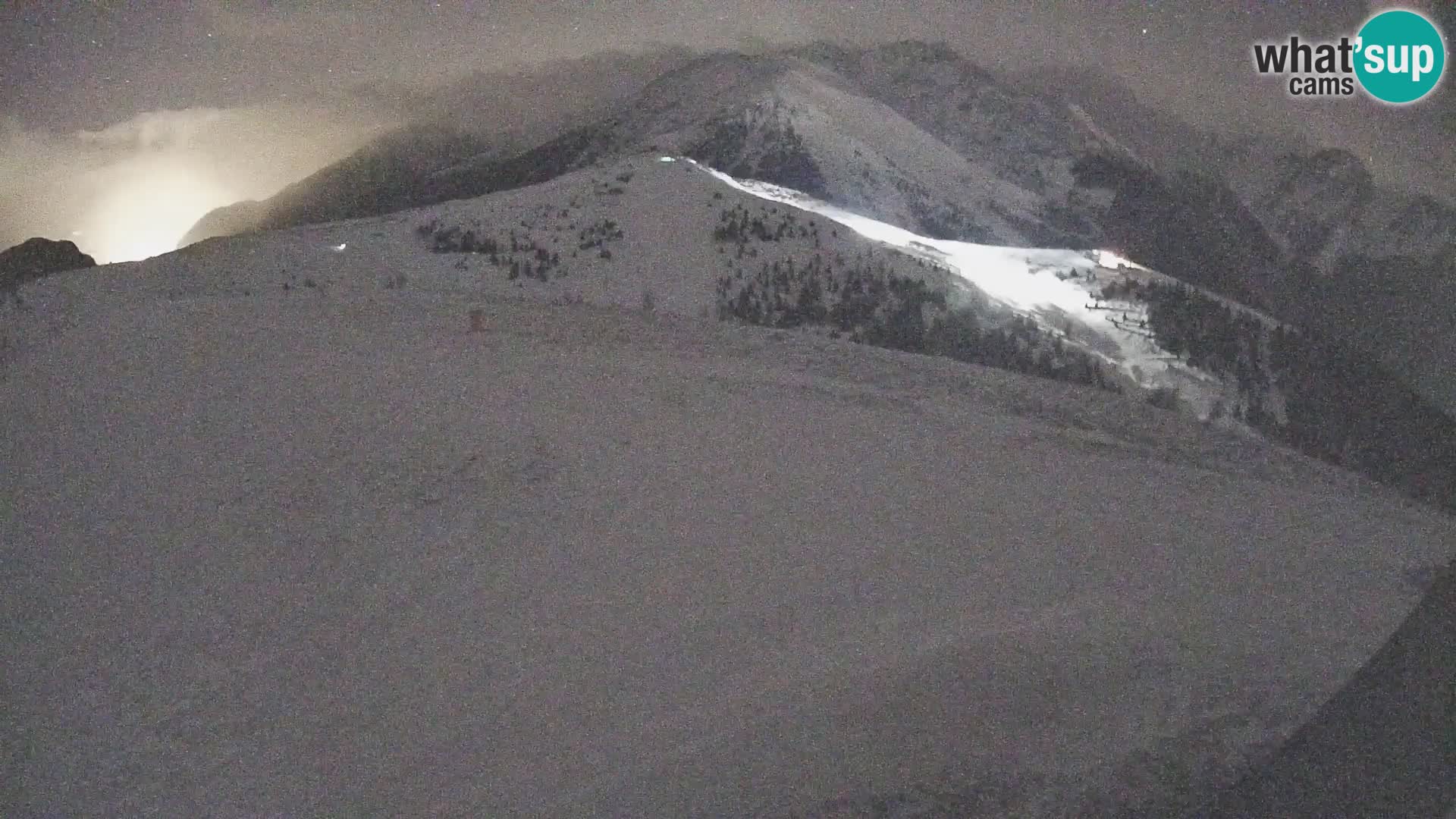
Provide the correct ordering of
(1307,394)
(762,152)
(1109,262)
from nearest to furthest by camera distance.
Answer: (1307,394)
(1109,262)
(762,152)

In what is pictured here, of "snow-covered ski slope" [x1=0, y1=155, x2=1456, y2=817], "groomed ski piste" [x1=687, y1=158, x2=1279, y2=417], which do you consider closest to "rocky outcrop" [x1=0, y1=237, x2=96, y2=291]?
"snow-covered ski slope" [x1=0, y1=155, x2=1456, y2=817]

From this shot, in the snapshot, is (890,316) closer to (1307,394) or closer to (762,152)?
(1307,394)

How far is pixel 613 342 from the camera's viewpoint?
42.4 ft

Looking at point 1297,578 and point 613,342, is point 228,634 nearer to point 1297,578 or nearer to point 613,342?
point 613,342

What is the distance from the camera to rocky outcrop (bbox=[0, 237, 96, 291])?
2272 centimetres

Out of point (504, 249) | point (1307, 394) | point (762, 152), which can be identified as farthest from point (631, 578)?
point (762, 152)

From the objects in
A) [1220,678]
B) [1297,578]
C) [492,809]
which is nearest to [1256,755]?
[1220,678]

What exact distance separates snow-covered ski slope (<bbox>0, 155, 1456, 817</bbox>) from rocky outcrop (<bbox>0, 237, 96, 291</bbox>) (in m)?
11.7

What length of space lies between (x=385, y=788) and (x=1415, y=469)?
21.9 m

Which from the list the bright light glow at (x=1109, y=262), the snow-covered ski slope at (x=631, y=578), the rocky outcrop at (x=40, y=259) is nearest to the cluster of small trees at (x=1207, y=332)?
the bright light glow at (x=1109, y=262)

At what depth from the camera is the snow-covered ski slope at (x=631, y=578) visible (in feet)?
19.4

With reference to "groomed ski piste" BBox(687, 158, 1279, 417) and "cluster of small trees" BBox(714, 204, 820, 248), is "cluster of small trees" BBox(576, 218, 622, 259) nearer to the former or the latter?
"cluster of small trees" BBox(714, 204, 820, 248)

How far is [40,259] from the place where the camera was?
78.1ft

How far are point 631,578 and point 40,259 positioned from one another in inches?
896
